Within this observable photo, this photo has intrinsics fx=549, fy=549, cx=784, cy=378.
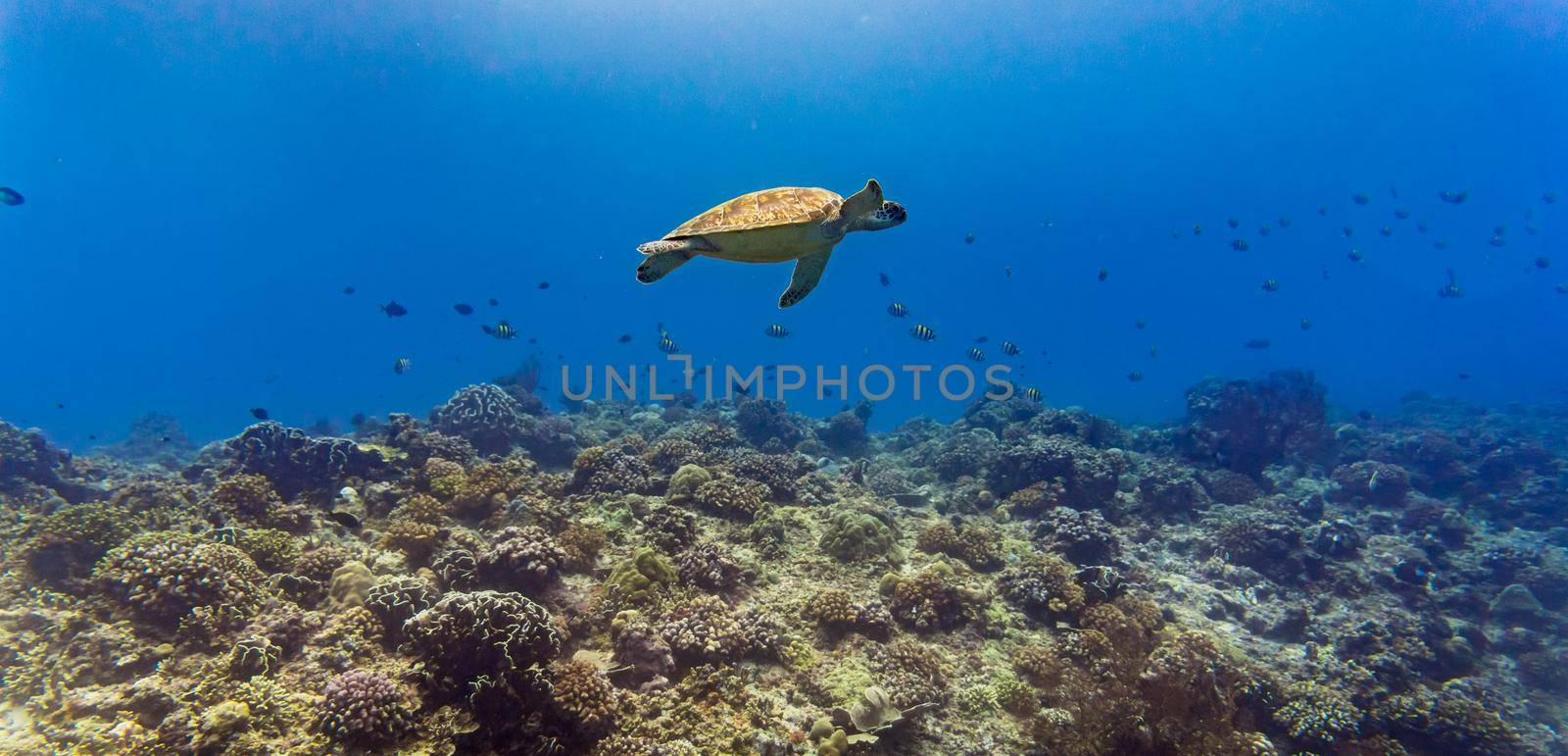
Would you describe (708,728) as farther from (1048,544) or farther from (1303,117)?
(1303,117)

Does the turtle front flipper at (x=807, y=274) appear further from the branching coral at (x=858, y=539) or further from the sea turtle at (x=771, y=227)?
the branching coral at (x=858, y=539)

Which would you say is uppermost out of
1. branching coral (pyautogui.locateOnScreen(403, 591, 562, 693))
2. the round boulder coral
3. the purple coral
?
the round boulder coral

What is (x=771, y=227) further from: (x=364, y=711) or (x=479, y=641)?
(x=364, y=711)

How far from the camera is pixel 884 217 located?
260 inches

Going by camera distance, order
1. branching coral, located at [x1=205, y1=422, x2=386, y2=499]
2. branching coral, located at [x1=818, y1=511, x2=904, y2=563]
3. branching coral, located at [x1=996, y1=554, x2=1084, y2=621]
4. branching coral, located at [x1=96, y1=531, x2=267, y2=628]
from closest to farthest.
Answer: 1. branching coral, located at [x1=96, y1=531, x2=267, y2=628]
2. branching coral, located at [x1=996, y1=554, x2=1084, y2=621]
3. branching coral, located at [x1=818, y1=511, x2=904, y2=563]
4. branching coral, located at [x1=205, y1=422, x2=386, y2=499]

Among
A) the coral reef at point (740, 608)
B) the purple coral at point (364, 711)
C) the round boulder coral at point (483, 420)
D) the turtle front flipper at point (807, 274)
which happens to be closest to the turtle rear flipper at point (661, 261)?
the turtle front flipper at point (807, 274)

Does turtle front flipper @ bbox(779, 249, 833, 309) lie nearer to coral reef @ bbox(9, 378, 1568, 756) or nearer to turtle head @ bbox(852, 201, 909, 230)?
turtle head @ bbox(852, 201, 909, 230)

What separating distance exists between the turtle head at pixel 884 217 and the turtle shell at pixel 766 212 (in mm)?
375

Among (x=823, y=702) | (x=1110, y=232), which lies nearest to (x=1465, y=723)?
(x=823, y=702)

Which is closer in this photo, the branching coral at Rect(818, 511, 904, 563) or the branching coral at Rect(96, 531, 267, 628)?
the branching coral at Rect(96, 531, 267, 628)

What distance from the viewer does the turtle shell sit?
614 centimetres

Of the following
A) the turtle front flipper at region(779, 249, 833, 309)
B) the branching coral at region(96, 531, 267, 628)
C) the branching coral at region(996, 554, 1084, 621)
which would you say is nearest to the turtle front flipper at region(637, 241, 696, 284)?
the turtle front flipper at region(779, 249, 833, 309)

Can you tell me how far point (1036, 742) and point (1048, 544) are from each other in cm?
588

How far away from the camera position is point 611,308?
17012cm
